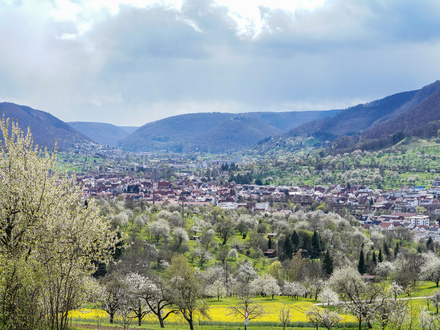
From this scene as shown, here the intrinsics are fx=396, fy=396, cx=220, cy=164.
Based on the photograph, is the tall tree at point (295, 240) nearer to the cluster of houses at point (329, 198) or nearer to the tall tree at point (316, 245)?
the tall tree at point (316, 245)

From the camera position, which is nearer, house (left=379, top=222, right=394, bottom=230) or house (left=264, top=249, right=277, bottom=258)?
house (left=264, top=249, right=277, bottom=258)

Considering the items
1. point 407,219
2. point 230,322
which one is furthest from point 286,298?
point 407,219

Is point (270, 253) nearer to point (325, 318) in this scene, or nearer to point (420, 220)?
point (325, 318)

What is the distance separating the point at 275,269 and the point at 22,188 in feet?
156

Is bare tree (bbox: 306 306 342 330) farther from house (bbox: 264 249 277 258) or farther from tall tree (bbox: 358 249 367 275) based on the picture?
house (bbox: 264 249 277 258)

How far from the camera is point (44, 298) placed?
13797mm

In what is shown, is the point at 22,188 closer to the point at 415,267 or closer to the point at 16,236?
the point at 16,236

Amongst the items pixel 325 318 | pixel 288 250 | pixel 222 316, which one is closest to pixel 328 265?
pixel 288 250

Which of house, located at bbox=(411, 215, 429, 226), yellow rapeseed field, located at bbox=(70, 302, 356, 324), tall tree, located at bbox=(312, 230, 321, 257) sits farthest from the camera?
house, located at bbox=(411, 215, 429, 226)

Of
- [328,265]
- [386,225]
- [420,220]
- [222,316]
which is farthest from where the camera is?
[420,220]

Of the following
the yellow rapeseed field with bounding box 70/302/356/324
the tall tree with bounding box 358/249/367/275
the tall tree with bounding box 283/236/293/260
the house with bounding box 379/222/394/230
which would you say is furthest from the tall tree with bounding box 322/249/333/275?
the house with bounding box 379/222/394/230

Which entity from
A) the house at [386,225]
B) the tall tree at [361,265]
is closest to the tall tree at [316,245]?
the tall tree at [361,265]

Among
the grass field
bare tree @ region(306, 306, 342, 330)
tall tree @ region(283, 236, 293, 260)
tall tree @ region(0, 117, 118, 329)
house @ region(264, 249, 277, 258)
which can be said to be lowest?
house @ region(264, 249, 277, 258)

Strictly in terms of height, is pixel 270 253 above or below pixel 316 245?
below
